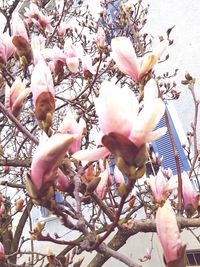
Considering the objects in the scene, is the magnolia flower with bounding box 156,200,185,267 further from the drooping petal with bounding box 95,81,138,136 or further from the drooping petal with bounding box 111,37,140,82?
the drooping petal with bounding box 111,37,140,82

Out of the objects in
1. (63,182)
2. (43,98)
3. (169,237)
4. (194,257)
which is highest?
(43,98)

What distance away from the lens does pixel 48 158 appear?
411 millimetres

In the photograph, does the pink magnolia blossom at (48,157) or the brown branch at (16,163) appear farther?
the brown branch at (16,163)

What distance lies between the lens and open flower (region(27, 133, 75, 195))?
40cm

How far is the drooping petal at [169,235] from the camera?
1.31 feet

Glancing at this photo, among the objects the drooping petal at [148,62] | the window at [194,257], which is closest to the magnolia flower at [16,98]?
the drooping petal at [148,62]

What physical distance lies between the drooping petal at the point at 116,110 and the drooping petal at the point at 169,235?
12 cm

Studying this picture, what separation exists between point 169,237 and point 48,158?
7.3 inches

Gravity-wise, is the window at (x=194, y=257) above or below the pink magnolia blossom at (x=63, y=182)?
below

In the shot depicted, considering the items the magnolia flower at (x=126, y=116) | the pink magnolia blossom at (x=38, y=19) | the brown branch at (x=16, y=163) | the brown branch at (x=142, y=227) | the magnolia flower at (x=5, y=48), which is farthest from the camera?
the pink magnolia blossom at (x=38, y=19)

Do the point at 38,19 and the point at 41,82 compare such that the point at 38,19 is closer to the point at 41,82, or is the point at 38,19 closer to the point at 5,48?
the point at 5,48

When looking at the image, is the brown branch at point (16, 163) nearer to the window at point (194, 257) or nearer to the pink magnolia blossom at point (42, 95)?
the pink magnolia blossom at point (42, 95)

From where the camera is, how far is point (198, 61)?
3.47 m

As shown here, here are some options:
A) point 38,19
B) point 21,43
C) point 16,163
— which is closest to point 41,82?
point 21,43
